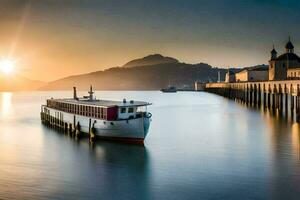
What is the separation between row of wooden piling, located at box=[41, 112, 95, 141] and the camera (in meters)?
51.8

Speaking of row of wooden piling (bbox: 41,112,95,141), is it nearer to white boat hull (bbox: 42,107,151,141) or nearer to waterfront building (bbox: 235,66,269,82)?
white boat hull (bbox: 42,107,151,141)

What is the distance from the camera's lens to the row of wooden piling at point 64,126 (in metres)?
51.8

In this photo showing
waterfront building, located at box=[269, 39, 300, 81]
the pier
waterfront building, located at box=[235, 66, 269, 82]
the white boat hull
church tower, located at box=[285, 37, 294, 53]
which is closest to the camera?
the white boat hull

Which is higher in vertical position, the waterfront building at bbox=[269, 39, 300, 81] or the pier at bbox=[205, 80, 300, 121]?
the waterfront building at bbox=[269, 39, 300, 81]

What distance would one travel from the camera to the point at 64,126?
210 feet

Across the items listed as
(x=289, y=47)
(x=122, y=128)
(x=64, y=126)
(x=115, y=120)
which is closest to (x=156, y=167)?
(x=122, y=128)

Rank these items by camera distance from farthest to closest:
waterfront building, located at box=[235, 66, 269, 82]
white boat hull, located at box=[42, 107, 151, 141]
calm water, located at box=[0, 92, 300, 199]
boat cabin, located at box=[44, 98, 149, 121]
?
waterfront building, located at box=[235, 66, 269, 82] < boat cabin, located at box=[44, 98, 149, 121] < white boat hull, located at box=[42, 107, 151, 141] < calm water, located at box=[0, 92, 300, 199]

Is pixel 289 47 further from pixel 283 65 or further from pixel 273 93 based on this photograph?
pixel 273 93

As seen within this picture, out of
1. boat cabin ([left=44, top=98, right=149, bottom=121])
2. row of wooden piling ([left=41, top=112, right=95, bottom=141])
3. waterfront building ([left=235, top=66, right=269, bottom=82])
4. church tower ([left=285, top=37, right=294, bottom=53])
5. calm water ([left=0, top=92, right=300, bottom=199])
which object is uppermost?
church tower ([left=285, top=37, right=294, bottom=53])

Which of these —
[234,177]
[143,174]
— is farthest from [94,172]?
[234,177]

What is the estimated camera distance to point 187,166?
1430 inches

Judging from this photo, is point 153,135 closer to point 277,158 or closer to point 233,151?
point 233,151

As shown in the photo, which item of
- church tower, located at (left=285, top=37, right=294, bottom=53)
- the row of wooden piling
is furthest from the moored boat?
church tower, located at (left=285, top=37, right=294, bottom=53)

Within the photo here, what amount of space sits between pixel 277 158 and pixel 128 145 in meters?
16.3
